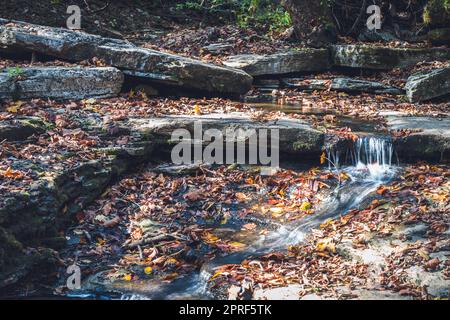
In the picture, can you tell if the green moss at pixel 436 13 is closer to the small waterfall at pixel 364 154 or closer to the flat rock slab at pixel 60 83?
the small waterfall at pixel 364 154

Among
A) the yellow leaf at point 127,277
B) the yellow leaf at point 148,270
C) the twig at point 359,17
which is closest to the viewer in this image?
the yellow leaf at point 127,277

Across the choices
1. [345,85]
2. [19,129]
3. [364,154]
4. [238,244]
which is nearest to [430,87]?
[345,85]

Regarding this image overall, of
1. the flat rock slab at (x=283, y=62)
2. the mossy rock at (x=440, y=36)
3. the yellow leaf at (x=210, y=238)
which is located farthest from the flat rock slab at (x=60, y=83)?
the mossy rock at (x=440, y=36)

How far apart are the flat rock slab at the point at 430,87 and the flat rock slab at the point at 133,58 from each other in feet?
13.4

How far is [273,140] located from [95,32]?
8.32m

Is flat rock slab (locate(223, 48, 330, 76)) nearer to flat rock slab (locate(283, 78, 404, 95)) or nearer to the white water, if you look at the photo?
flat rock slab (locate(283, 78, 404, 95))

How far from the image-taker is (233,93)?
1105cm

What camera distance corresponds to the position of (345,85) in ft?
40.1

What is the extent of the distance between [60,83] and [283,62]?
19.1 ft

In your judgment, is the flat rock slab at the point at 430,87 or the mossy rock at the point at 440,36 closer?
the flat rock slab at the point at 430,87

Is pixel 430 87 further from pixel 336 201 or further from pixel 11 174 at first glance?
pixel 11 174

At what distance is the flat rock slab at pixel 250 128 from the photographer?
8219 mm

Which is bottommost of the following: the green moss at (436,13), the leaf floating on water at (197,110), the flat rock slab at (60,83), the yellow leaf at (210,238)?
the yellow leaf at (210,238)

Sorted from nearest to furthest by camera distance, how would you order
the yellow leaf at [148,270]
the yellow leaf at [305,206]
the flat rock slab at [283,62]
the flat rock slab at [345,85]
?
1. the yellow leaf at [148,270]
2. the yellow leaf at [305,206]
3. the flat rock slab at [345,85]
4. the flat rock slab at [283,62]
